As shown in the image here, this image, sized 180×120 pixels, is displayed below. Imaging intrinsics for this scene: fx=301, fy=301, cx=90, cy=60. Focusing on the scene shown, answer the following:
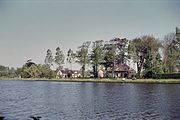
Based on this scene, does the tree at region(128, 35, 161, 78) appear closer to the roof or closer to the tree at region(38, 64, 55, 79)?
the roof

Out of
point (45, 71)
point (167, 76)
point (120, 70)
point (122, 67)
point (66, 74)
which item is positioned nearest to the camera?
point (167, 76)

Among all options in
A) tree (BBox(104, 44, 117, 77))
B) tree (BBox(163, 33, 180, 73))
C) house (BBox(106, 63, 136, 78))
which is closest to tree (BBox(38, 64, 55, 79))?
house (BBox(106, 63, 136, 78))

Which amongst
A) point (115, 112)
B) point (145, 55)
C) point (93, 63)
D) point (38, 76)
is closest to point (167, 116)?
point (115, 112)

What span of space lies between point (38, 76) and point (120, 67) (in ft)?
169

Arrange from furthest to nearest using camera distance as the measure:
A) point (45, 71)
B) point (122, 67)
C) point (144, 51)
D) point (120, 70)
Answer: point (45, 71), point (120, 70), point (122, 67), point (144, 51)

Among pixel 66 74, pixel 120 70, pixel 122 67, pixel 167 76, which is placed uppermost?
pixel 122 67

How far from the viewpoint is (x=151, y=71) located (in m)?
99.4

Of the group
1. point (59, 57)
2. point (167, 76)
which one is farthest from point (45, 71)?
point (167, 76)

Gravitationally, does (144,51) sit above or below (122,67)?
above

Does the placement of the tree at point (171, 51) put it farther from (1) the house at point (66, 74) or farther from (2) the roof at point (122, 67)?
(1) the house at point (66, 74)

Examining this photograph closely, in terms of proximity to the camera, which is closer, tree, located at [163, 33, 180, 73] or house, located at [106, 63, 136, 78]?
tree, located at [163, 33, 180, 73]

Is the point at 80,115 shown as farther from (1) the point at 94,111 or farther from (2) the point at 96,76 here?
(2) the point at 96,76

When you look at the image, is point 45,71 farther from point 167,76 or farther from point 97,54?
point 167,76

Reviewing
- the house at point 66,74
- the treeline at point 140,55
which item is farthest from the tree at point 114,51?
the house at point 66,74
